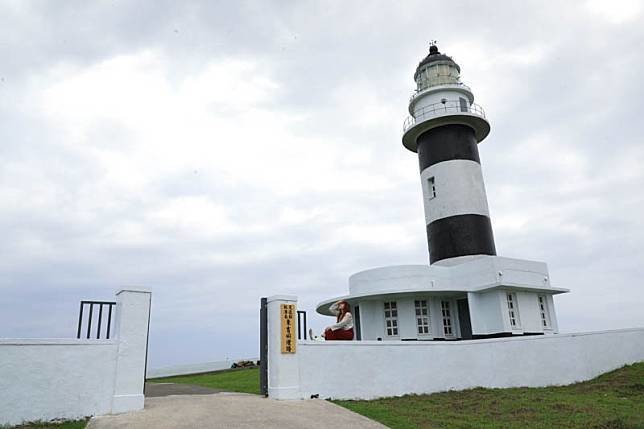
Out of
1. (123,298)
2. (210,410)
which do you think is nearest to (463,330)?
(210,410)

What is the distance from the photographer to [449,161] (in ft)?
61.2

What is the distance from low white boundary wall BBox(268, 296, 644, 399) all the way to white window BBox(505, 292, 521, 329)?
3.33 feet

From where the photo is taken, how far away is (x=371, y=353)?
36.8 ft

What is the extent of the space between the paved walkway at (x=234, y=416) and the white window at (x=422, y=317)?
7.58 meters

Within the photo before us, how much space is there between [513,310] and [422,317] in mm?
3000

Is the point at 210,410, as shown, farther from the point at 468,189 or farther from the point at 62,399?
the point at 468,189

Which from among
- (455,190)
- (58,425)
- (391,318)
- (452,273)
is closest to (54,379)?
(58,425)

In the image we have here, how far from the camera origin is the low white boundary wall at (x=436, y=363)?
995 centimetres

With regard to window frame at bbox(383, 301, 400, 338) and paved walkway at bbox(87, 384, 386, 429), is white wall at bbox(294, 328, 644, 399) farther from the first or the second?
window frame at bbox(383, 301, 400, 338)

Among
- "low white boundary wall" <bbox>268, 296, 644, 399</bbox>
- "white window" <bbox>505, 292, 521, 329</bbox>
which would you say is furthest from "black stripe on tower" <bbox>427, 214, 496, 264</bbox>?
"low white boundary wall" <bbox>268, 296, 644, 399</bbox>

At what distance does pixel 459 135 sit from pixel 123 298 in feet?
48.7

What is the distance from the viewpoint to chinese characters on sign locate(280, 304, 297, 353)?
32.1ft

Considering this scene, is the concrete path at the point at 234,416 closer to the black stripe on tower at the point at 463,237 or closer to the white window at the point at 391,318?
the white window at the point at 391,318

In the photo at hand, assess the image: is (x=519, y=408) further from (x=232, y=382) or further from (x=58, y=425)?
(x=232, y=382)
